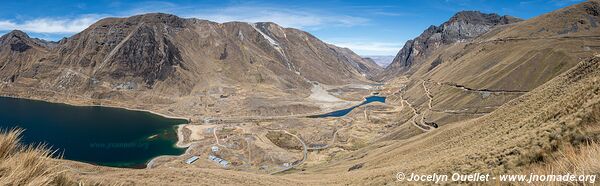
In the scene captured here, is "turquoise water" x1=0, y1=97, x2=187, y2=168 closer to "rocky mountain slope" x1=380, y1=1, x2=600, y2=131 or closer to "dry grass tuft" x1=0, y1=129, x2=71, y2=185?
"rocky mountain slope" x1=380, y1=1, x2=600, y2=131

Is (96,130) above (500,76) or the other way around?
the other way around

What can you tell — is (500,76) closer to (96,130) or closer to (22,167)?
(22,167)

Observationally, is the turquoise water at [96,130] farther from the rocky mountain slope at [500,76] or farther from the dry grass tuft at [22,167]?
the dry grass tuft at [22,167]

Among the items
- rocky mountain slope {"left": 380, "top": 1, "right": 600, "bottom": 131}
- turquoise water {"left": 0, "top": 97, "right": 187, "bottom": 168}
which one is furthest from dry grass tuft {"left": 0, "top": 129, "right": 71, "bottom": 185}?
rocky mountain slope {"left": 380, "top": 1, "right": 600, "bottom": 131}

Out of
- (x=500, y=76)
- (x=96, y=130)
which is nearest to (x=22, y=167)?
(x=500, y=76)

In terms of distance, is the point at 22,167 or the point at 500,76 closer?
the point at 22,167

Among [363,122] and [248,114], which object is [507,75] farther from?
[248,114]
